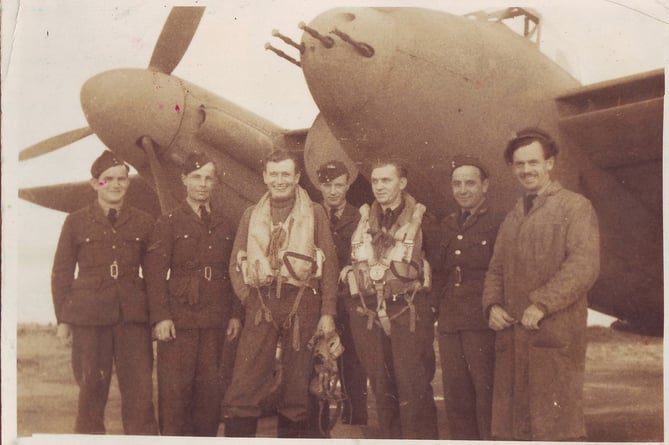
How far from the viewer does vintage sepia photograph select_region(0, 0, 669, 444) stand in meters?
5.20

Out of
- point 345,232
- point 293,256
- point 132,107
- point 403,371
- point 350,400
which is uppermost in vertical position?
point 132,107

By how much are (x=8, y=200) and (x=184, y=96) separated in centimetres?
146

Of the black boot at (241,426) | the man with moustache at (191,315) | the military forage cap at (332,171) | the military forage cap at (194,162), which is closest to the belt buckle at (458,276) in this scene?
the military forage cap at (332,171)

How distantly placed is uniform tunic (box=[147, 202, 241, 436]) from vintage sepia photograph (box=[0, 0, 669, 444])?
0.05ft

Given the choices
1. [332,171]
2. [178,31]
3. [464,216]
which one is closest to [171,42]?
[178,31]

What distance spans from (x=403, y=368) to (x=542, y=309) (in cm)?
94

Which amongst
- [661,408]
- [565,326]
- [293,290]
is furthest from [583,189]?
[293,290]

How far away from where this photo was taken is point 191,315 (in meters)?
5.48

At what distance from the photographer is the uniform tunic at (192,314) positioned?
5445 mm

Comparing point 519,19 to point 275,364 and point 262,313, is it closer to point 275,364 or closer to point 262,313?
point 262,313

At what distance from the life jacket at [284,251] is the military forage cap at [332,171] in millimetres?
204

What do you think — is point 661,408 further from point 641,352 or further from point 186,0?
point 186,0

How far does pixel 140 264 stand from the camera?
5621 mm

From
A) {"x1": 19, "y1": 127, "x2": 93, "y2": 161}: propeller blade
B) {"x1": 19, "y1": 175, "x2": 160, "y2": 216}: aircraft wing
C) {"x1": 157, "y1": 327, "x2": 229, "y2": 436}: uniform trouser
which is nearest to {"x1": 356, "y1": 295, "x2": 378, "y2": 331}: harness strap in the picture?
{"x1": 157, "y1": 327, "x2": 229, "y2": 436}: uniform trouser
